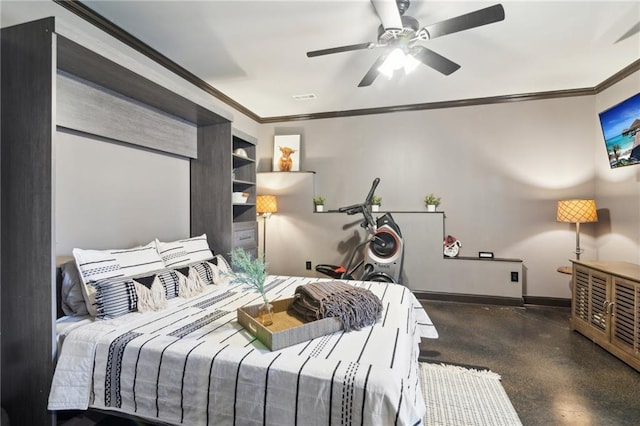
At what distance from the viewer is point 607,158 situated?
3379 mm

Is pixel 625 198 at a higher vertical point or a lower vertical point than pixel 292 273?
higher

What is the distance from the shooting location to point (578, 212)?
10.9ft

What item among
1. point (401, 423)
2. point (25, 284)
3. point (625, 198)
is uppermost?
point (625, 198)

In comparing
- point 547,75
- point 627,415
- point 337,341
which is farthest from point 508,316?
point 337,341

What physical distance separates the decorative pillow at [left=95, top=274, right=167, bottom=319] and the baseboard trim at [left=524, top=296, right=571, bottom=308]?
419 cm

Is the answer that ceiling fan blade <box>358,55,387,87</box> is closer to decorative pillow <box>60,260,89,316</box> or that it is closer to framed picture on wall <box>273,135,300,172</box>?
framed picture on wall <box>273,135,300,172</box>

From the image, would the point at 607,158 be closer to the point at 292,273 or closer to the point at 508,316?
the point at 508,316

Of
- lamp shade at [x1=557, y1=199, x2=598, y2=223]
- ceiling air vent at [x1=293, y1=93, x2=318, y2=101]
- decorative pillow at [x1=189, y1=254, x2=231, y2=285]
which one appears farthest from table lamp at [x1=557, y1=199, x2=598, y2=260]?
decorative pillow at [x1=189, y1=254, x2=231, y2=285]

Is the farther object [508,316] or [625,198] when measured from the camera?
[508,316]

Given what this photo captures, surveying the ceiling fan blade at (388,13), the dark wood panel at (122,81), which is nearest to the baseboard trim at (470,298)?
the ceiling fan blade at (388,13)

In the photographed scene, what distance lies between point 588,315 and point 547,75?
250 centimetres

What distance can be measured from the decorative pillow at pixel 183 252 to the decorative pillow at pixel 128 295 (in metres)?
0.41

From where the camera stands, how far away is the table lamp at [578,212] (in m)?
3.30

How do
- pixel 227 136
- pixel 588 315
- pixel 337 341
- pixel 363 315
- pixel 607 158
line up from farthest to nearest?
pixel 607 158
pixel 227 136
pixel 588 315
pixel 363 315
pixel 337 341
